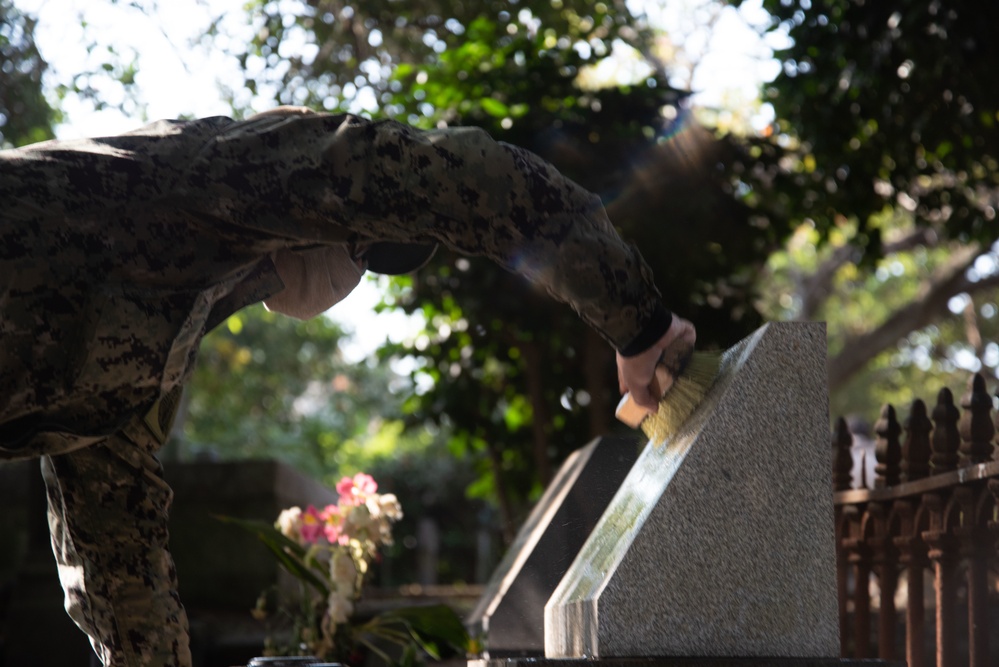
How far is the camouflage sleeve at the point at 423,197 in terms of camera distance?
2148 millimetres

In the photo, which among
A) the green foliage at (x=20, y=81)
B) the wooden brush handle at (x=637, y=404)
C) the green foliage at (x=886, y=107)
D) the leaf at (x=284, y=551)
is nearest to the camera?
the wooden brush handle at (x=637, y=404)

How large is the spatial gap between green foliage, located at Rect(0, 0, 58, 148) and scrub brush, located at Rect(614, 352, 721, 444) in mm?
6738

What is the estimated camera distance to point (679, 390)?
8.04 feet

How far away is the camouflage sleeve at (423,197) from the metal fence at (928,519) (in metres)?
1.40

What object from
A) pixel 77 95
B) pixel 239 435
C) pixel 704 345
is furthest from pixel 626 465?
pixel 239 435

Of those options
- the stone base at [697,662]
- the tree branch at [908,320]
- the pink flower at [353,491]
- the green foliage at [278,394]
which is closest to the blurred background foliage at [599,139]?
the pink flower at [353,491]

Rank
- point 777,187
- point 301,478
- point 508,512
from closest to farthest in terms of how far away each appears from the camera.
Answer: point 777,187 → point 508,512 → point 301,478

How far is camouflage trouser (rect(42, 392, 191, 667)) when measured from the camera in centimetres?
235

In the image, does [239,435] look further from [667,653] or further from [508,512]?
[667,653]

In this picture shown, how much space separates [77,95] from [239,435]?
14487 millimetres

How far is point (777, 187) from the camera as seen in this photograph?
649 cm

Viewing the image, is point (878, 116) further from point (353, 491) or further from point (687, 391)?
point (687, 391)

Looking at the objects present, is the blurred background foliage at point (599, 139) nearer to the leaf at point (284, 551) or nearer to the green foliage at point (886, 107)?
the green foliage at point (886, 107)

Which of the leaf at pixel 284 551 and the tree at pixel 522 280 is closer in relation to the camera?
the leaf at pixel 284 551
